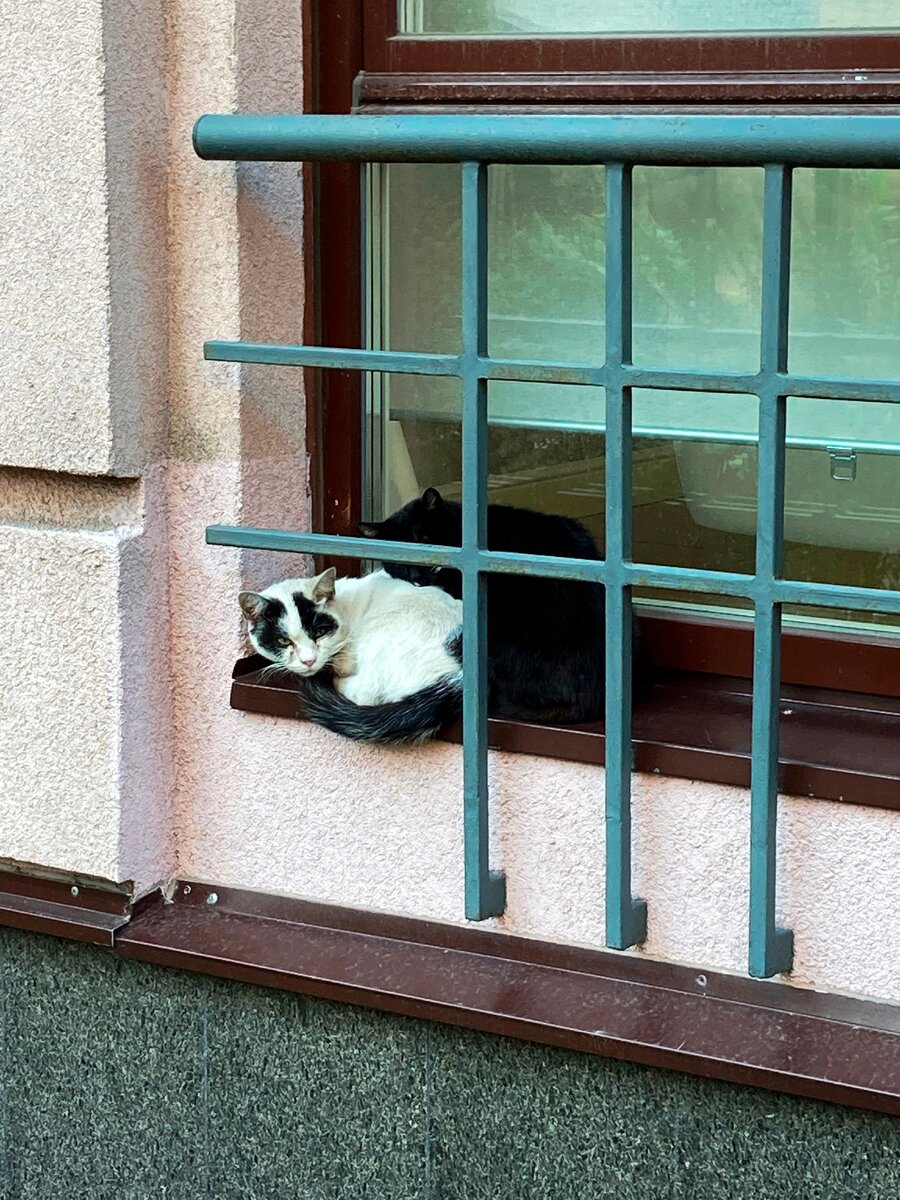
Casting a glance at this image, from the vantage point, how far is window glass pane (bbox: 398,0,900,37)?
2.66m

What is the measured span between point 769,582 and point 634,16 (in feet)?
3.61

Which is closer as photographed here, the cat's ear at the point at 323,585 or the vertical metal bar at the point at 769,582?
the vertical metal bar at the point at 769,582

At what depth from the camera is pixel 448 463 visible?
10.5 ft

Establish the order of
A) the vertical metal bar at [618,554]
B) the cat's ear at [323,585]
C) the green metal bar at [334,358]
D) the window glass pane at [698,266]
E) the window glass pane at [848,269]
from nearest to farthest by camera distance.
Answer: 1. the vertical metal bar at [618,554]
2. the green metal bar at [334,358]
3. the window glass pane at [848,269]
4. the window glass pane at [698,266]
5. the cat's ear at [323,585]

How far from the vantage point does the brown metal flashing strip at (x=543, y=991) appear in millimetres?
2504

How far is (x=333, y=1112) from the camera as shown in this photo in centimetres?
296

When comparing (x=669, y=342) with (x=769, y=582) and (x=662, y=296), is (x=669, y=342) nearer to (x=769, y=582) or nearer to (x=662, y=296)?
(x=662, y=296)

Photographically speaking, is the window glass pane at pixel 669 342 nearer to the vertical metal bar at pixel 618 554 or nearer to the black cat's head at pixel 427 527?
the black cat's head at pixel 427 527

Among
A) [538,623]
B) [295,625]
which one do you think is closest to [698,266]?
[538,623]

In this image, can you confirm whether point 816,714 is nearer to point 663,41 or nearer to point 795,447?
point 795,447

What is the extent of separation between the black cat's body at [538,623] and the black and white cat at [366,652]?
9 cm

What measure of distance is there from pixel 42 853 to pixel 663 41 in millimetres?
1857

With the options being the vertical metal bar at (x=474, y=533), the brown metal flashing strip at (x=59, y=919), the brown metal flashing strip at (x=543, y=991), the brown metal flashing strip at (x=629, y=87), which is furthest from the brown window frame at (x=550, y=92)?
the brown metal flashing strip at (x=59, y=919)

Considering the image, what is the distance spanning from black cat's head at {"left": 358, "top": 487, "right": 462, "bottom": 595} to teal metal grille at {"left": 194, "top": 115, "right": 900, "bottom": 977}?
362mm
